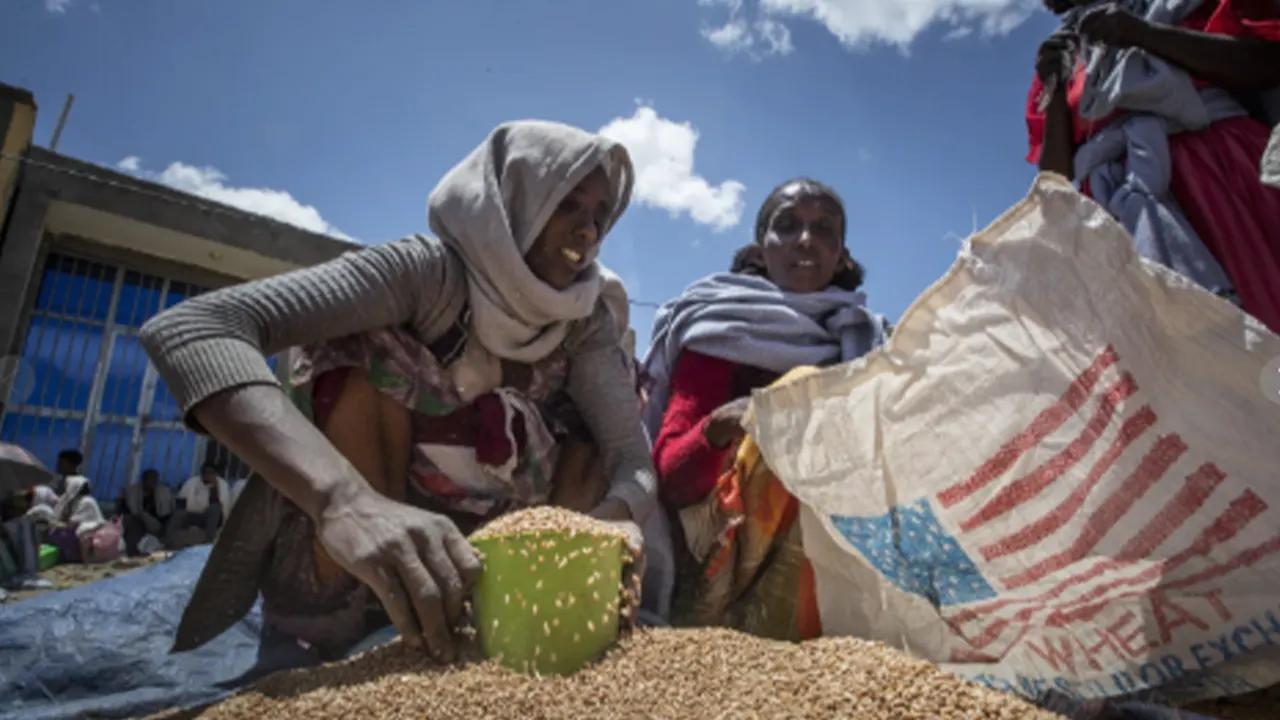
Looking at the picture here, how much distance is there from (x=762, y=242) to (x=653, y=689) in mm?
2240

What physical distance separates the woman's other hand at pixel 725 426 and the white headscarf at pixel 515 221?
0.50 meters

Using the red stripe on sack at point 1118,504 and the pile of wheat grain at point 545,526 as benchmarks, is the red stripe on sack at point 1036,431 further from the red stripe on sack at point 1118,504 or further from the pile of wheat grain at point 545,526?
the pile of wheat grain at point 545,526

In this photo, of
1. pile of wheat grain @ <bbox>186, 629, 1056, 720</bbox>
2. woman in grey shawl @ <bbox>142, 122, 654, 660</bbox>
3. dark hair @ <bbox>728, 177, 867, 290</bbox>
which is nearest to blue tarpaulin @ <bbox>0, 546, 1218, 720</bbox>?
woman in grey shawl @ <bbox>142, 122, 654, 660</bbox>

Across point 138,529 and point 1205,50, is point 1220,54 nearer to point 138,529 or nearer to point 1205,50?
point 1205,50

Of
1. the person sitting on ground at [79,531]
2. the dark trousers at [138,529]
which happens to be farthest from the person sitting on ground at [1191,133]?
the dark trousers at [138,529]

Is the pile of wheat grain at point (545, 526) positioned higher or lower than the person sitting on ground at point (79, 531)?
higher

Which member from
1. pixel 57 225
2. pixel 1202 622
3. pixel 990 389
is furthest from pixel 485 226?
pixel 57 225

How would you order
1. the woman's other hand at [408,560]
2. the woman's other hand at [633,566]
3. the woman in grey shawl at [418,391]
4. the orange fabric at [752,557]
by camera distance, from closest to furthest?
the woman's other hand at [408,560] → the woman in grey shawl at [418,391] → the woman's other hand at [633,566] → the orange fabric at [752,557]

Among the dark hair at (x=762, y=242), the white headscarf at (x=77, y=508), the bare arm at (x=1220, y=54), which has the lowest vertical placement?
the white headscarf at (x=77, y=508)

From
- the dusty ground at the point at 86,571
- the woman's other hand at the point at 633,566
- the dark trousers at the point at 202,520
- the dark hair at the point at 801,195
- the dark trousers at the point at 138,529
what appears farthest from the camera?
the dark trousers at the point at 202,520

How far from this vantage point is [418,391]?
192 cm

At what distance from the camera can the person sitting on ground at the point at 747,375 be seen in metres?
1.92

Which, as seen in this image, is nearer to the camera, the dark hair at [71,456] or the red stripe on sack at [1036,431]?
the red stripe on sack at [1036,431]

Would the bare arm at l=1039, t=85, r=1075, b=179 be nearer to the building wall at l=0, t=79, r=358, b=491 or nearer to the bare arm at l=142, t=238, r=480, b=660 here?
the bare arm at l=142, t=238, r=480, b=660
